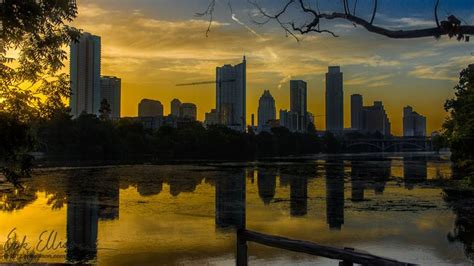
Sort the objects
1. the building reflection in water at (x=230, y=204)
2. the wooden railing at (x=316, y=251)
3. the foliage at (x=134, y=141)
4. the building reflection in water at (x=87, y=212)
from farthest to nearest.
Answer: the foliage at (x=134, y=141)
the building reflection in water at (x=230, y=204)
the building reflection in water at (x=87, y=212)
the wooden railing at (x=316, y=251)

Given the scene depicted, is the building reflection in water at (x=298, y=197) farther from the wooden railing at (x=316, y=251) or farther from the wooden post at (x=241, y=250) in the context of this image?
the wooden railing at (x=316, y=251)

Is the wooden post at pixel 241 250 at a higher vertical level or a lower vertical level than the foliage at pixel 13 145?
lower

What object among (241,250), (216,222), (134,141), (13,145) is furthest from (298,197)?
(134,141)

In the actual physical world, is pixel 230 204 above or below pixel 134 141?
below

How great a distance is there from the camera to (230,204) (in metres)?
36.3

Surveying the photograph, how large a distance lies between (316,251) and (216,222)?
18831 millimetres

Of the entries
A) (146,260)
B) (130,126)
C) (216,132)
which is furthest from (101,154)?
(146,260)

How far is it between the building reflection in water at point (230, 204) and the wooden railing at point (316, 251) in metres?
15.6

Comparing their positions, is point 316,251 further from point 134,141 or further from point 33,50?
point 134,141

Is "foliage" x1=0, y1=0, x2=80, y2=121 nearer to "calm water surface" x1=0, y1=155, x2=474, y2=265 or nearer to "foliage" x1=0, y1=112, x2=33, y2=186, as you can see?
"foliage" x1=0, y1=112, x2=33, y2=186

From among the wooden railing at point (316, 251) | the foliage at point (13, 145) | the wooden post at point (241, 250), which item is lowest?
the wooden post at point (241, 250)

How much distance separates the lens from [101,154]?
12131 centimetres

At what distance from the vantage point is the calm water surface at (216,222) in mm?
19594

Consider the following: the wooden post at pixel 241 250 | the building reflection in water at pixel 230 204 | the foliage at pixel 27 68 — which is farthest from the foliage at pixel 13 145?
the building reflection in water at pixel 230 204
